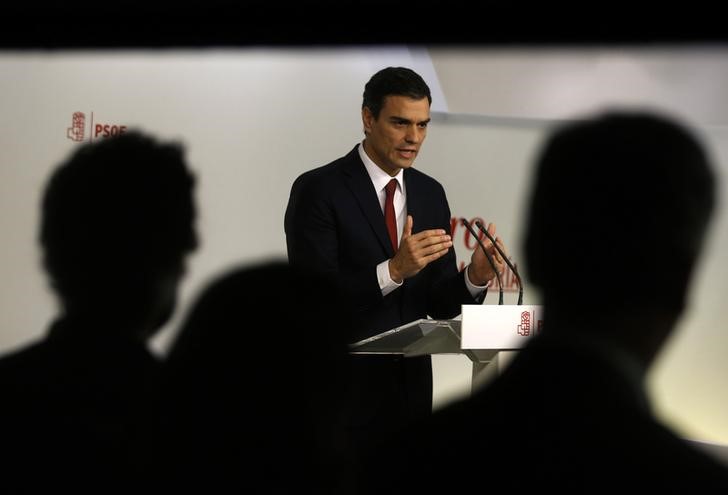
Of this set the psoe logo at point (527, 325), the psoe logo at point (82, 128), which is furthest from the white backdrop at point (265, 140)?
the psoe logo at point (527, 325)

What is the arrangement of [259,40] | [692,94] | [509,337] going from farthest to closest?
[692,94], [509,337], [259,40]

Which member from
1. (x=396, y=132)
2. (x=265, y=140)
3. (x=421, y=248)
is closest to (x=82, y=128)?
(x=265, y=140)

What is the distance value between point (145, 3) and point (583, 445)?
562 millimetres

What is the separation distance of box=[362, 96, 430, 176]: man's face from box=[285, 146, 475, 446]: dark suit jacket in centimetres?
6

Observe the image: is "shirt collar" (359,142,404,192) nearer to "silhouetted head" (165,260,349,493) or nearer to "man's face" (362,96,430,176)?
"man's face" (362,96,430,176)

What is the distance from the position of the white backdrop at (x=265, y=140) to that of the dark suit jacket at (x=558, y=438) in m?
2.48

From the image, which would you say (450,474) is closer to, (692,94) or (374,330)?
(374,330)

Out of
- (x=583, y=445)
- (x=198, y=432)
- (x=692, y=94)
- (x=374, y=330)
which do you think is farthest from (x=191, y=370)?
(x=692, y=94)

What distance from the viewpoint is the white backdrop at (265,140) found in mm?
3432

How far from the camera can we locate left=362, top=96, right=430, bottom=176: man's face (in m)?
2.09

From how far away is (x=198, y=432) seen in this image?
884 mm

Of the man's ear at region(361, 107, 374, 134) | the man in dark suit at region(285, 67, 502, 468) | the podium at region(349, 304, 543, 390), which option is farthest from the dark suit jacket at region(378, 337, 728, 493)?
the man's ear at region(361, 107, 374, 134)

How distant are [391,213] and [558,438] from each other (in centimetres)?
131

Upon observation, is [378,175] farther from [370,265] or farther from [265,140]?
[265,140]
